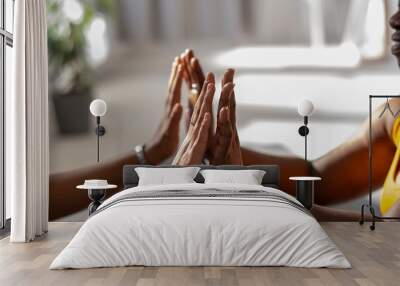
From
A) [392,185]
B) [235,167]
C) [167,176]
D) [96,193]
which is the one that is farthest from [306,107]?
[96,193]

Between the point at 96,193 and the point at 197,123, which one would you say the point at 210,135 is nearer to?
the point at 197,123

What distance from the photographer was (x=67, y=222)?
748 cm

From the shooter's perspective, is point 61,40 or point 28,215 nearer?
point 28,215

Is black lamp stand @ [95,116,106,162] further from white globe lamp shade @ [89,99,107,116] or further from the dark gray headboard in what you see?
the dark gray headboard

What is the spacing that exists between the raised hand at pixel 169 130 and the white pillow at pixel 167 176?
1.92 ft

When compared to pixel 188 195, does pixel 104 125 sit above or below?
above

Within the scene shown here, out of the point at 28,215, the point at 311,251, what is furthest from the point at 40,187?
the point at 311,251

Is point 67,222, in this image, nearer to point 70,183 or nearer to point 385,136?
point 70,183

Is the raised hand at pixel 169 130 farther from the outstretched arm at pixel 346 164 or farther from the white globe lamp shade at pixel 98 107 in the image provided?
the outstretched arm at pixel 346 164

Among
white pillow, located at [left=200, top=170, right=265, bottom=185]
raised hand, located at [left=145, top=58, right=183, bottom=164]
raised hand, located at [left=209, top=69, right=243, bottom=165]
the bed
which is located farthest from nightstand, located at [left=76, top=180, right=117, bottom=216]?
the bed

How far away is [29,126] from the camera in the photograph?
598 centimetres

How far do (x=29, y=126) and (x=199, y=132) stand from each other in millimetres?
2233

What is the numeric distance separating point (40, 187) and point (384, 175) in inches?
170

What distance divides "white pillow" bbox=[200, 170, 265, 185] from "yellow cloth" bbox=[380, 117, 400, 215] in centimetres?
183
